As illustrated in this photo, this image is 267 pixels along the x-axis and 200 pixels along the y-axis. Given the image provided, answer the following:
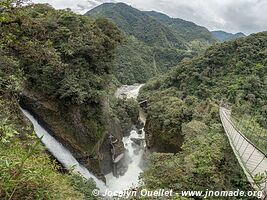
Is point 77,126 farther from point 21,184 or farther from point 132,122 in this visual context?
point 132,122

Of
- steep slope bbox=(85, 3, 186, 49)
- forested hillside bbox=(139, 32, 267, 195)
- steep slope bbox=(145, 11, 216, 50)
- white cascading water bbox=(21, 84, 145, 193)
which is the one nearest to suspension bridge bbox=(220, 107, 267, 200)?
forested hillside bbox=(139, 32, 267, 195)

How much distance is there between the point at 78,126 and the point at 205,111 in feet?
27.6

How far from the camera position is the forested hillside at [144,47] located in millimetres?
50375

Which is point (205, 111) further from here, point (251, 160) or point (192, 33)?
point (192, 33)

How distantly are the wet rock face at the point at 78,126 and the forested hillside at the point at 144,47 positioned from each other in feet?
92.8

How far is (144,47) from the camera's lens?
6538cm

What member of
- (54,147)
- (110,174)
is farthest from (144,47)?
(54,147)

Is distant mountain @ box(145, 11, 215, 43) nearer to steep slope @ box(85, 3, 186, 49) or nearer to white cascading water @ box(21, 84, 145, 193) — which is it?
steep slope @ box(85, 3, 186, 49)

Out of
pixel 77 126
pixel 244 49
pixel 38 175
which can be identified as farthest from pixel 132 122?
pixel 38 175

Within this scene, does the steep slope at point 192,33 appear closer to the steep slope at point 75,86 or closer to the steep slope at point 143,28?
the steep slope at point 143,28

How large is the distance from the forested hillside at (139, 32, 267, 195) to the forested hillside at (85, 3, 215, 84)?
49.7 ft

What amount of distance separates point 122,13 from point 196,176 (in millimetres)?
90663

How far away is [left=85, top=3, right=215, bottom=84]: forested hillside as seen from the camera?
50.4 metres

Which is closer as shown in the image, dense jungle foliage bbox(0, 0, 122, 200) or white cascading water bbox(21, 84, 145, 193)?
dense jungle foliage bbox(0, 0, 122, 200)
